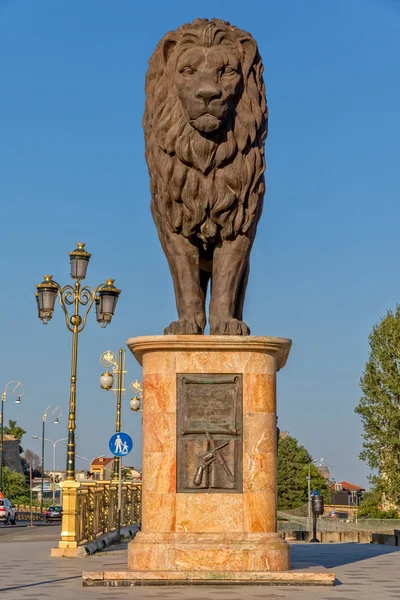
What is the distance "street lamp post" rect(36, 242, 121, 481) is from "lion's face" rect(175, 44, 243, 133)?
8.29 metres

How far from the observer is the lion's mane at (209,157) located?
39.3 feet

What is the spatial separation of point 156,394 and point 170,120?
290 centimetres

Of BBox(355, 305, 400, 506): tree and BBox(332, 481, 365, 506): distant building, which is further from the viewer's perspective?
BBox(332, 481, 365, 506): distant building

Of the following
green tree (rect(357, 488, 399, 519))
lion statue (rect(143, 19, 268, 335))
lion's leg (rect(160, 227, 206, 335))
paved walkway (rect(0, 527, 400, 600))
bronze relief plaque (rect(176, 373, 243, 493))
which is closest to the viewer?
paved walkway (rect(0, 527, 400, 600))

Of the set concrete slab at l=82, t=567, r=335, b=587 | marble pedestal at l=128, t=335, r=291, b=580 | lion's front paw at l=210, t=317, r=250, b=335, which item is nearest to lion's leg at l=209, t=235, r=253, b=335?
lion's front paw at l=210, t=317, r=250, b=335

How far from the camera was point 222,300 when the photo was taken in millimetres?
11992

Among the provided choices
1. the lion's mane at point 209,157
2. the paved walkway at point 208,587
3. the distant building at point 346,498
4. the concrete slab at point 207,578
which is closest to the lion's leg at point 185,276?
the lion's mane at point 209,157

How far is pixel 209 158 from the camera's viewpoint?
11.9m

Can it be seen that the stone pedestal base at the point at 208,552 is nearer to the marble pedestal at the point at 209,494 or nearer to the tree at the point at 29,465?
the marble pedestal at the point at 209,494

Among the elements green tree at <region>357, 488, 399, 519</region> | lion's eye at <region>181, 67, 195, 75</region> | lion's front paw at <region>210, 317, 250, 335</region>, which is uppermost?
lion's eye at <region>181, 67, 195, 75</region>

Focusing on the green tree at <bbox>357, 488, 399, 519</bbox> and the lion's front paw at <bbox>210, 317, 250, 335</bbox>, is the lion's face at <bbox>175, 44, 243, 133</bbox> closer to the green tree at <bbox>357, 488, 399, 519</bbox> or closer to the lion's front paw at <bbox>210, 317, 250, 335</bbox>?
the lion's front paw at <bbox>210, 317, 250, 335</bbox>

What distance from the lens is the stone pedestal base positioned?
10898mm

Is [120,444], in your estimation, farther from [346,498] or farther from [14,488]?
[346,498]

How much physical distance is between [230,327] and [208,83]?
2.51m
